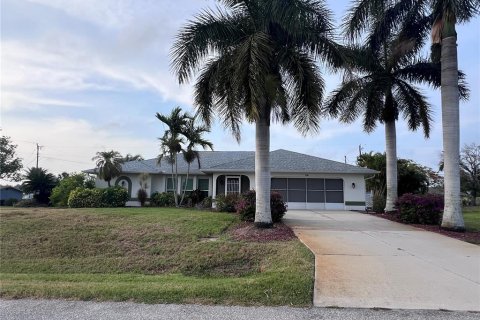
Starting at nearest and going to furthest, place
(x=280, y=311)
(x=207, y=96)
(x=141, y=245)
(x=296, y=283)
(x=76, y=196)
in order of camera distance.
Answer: (x=280, y=311) → (x=296, y=283) → (x=141, y=245) → (x=207, y=96) → (x=76, y=196)

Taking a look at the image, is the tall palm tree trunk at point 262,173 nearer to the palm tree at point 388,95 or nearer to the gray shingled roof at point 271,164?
the palm tree at point 388,95

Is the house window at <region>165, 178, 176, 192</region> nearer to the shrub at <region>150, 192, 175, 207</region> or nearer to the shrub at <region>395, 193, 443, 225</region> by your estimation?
the shrub at <region>150, 192, 175, 207</region>

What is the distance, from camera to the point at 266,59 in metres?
11.0

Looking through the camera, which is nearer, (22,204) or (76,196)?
(76,196)

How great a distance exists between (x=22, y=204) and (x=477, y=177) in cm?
4498

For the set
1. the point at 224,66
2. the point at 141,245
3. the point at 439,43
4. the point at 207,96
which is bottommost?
the point at 141,245

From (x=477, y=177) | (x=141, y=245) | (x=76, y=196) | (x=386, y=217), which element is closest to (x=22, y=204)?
(x=76, y=196)

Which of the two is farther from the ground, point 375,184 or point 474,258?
point 375,184

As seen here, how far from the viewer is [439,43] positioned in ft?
47.4

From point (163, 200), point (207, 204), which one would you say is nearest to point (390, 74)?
point (207, 204)

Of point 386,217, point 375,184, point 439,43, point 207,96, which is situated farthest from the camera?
point 375,184

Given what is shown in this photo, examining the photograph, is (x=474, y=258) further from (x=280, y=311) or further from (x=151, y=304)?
(x=151, y=304)

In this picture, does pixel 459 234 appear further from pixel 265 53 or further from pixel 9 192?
pixel 9 192

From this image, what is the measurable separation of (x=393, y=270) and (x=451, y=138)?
7.83m
